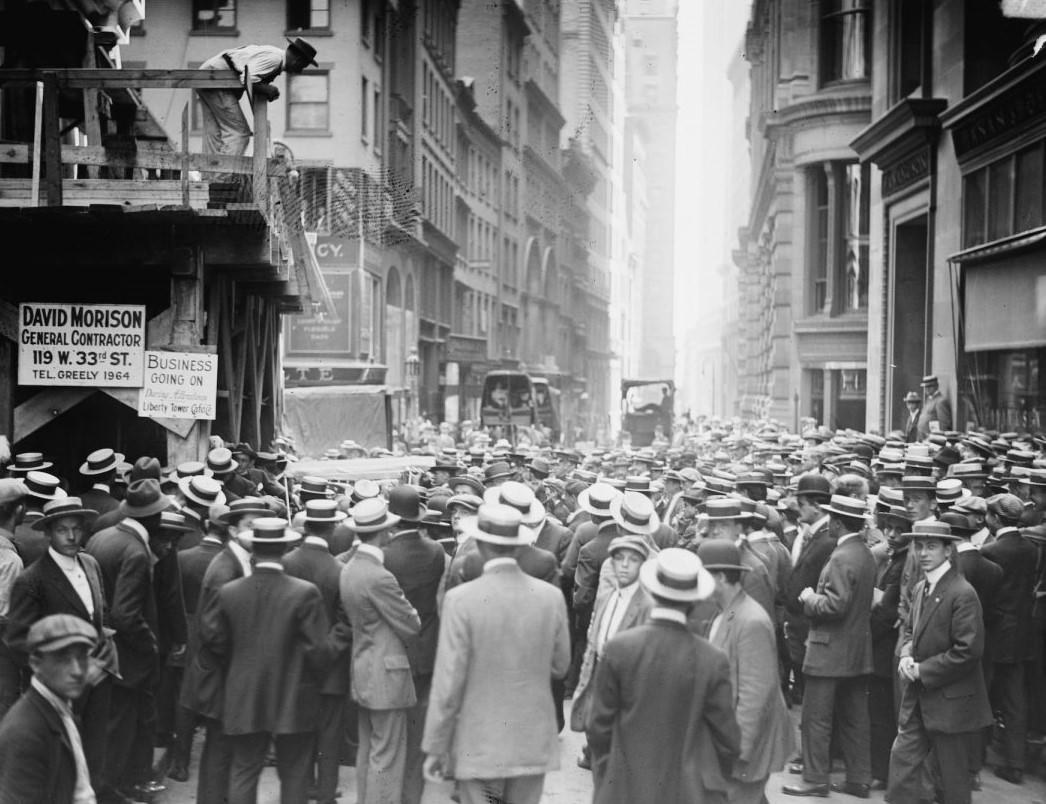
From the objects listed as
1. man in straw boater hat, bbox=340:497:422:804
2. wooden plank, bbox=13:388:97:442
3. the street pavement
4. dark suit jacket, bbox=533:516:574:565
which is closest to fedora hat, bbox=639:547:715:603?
man in straw boater hat, bbox=340:497:422:804

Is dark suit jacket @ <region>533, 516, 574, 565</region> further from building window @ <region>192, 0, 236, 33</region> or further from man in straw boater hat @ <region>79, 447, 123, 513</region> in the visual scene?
building window @ <region>192, 0, 236, 33</region>

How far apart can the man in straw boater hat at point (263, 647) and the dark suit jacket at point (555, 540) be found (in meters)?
3.73

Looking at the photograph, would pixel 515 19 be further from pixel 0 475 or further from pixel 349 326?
pixel 0 475

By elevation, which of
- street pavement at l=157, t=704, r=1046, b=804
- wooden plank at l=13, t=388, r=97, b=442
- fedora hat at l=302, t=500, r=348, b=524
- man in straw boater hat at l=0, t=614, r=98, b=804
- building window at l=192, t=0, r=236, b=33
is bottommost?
street pavement at l=157, t=704, r=1046, b=804

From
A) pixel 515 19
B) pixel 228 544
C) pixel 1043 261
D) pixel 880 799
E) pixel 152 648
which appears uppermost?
pixel 515 19

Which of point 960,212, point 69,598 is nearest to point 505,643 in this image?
point 69,598

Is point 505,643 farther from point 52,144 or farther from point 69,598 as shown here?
point 52,144

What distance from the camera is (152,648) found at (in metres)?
8.54

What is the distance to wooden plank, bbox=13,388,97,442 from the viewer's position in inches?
528

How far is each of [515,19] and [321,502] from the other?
62.7 m

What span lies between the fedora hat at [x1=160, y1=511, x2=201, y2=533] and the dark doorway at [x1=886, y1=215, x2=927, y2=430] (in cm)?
1754

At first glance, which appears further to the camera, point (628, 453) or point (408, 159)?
point (408, 159)

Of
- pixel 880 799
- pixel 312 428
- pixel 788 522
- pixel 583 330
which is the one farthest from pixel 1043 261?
pixel 583 330

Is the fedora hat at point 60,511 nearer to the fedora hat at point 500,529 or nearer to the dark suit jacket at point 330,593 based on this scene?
the dark suit jacket at point 330,593
